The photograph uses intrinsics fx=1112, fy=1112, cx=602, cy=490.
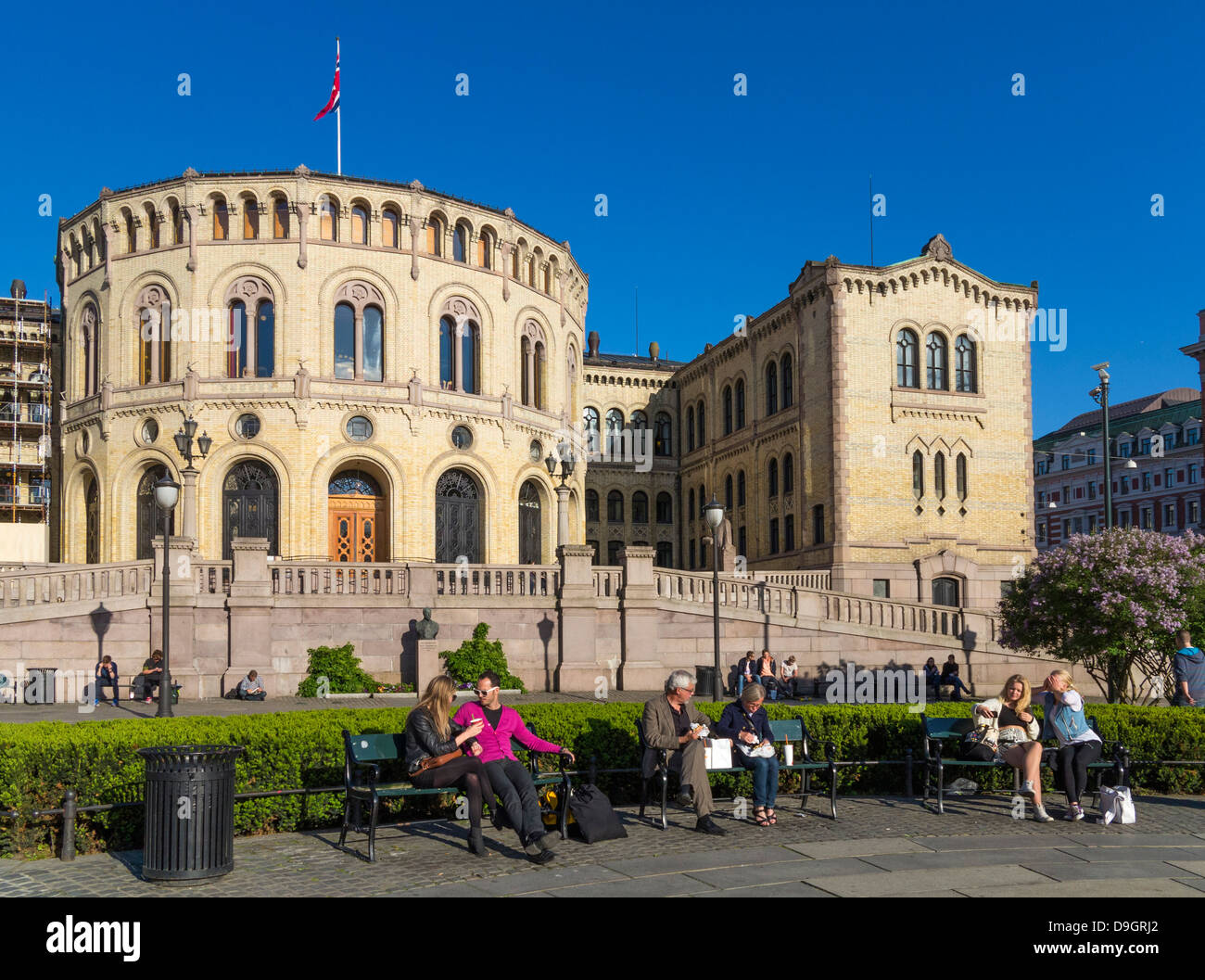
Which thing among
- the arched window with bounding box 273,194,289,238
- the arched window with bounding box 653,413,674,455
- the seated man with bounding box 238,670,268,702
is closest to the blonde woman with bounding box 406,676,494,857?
the seated man with bounding box 238,670,268,702

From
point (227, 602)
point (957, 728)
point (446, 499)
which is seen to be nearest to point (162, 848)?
point (957, 728)

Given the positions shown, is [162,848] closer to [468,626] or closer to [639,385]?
[468,626]

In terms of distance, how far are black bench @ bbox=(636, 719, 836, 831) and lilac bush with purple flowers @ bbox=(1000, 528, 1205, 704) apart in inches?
438

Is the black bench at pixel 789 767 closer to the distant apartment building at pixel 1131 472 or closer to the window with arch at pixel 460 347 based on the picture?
the window with arch at pixel 460 347

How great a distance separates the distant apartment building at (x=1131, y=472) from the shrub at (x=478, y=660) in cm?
5049

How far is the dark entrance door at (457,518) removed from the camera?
3747cm

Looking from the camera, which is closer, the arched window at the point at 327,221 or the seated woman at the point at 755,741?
the seated woman at the point at 755,741

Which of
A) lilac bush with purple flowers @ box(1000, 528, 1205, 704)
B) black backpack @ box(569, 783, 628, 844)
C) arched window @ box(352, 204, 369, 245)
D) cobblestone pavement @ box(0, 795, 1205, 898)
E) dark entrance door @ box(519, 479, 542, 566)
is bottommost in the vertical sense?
cobblestone pavement @ box(0, 795, 1205, 898)

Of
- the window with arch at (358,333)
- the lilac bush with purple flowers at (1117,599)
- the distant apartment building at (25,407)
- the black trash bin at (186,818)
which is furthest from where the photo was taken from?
the distant apartment building at (25,407)

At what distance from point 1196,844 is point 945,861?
2.70m

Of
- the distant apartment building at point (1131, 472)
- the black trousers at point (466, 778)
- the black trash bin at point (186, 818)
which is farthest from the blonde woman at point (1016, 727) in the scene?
the distant apartment building at point (1131, 472)

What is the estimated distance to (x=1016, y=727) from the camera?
12148 millimetres

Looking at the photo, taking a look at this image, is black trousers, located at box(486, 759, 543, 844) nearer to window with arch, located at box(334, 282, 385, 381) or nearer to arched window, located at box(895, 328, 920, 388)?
window with arch, located at box(334, 282, 385, 381)

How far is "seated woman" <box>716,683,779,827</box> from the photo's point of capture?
1127cm
